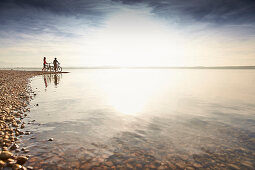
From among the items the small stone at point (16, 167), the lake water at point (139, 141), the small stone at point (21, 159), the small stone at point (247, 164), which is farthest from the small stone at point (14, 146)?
the small stone at point (247, 164)

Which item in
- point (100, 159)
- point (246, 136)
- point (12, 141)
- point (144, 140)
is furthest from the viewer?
point (246, 136)

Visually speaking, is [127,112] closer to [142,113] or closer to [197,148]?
[142,113]

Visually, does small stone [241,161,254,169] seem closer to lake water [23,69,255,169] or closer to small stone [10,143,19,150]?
lake water [23,69,255,169]

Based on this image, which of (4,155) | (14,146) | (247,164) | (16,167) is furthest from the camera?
(14,146)

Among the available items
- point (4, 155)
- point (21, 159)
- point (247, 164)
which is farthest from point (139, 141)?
point (4, 155)

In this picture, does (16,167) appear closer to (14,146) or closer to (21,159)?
(21,159)

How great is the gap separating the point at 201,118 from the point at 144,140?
557cm

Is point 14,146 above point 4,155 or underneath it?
underneath

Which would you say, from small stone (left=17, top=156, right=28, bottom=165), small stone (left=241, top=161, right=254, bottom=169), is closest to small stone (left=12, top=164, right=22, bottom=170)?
small stone (left=17, top=156, right=28, bottom=165)

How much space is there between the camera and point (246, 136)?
24.6 ft

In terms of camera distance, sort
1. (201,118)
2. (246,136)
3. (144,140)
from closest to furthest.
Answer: (144,140), (246,136), (201,118)

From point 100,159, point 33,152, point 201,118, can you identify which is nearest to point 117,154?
point 100,159

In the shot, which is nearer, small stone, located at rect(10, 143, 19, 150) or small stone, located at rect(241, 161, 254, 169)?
small stone, located at rect(241, 161, 254, 169)

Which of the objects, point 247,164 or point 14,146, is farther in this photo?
point 14,146
